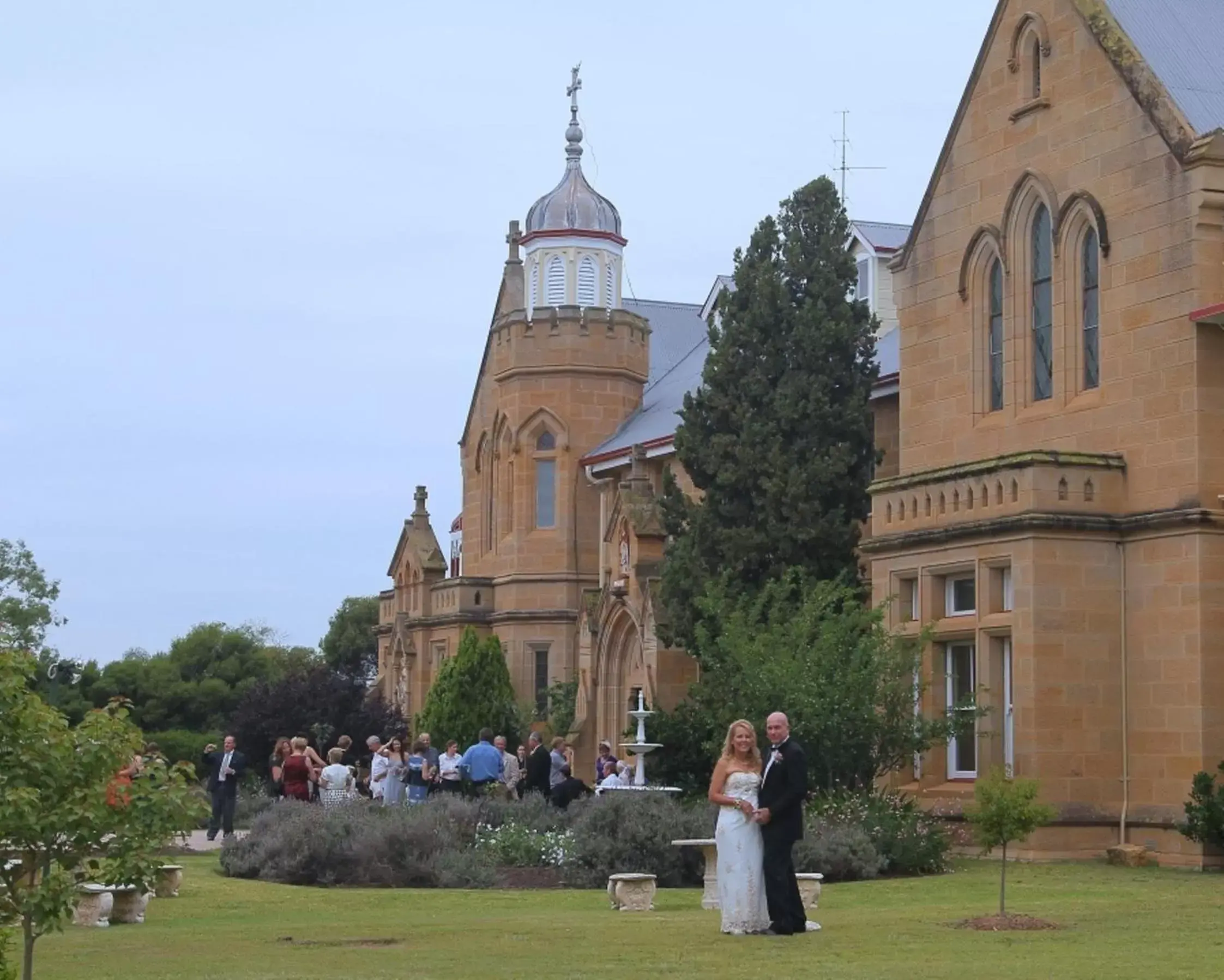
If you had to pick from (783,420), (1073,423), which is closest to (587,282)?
(783,420)

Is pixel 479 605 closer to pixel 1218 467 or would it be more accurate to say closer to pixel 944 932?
pixel 1218 467

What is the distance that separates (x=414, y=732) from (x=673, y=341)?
10759mm

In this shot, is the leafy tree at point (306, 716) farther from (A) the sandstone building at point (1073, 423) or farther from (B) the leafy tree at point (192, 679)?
(B) the leafy tree at point (192, 679)

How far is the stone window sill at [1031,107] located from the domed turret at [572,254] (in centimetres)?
1761

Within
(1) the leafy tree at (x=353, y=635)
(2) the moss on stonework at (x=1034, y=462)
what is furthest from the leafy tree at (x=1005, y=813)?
(1) the leafy tree at (x=353, y=635)

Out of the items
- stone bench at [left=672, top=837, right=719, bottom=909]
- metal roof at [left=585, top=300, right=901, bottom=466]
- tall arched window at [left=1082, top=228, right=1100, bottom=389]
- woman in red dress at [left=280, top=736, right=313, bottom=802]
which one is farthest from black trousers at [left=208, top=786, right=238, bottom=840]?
tall arched window at [left=1082, top=228, right=1100, bottom=389]

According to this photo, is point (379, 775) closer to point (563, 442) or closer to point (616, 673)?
point (616, 673)

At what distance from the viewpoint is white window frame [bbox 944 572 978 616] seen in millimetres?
26781

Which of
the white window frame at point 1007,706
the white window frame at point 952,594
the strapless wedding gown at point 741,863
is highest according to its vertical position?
the white window frame at point 952,594

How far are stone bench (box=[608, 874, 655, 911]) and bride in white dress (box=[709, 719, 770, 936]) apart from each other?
10.4 ft

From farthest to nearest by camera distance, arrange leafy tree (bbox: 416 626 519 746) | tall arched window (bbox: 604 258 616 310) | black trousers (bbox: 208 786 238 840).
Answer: tall arched window (bbox: 604 258 616 310) < leafy tree (bbox: 416 626 519 746) < black trousers (bbox: 208 786 238 840)

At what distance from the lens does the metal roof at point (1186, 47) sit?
2617cm

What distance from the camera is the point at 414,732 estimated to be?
151 ft

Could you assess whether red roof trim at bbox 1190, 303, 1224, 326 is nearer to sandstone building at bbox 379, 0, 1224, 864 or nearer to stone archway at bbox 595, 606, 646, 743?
sandstone building at bbox 379, 0, 1224, 864
